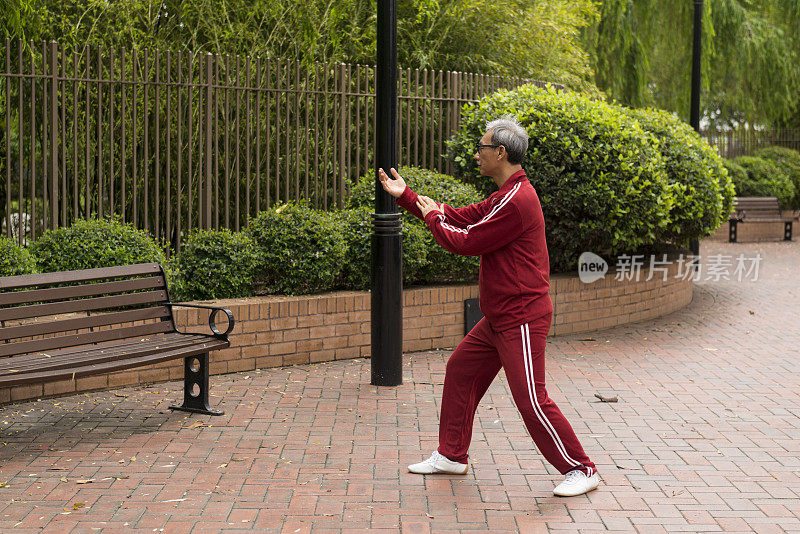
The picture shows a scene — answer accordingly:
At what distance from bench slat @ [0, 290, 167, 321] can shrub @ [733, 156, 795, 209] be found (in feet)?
59.1

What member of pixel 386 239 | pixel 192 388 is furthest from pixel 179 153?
pixel 192 388

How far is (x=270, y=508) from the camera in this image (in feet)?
15.8

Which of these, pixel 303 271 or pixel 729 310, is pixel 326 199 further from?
pixel 729 310

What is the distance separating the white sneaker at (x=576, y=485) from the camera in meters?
5.01

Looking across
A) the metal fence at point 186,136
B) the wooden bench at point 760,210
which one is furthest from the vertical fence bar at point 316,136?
the wooden bench at point 760,210

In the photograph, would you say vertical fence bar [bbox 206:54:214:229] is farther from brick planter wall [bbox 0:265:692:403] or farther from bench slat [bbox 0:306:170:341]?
bench slat [bbox 0:306:170:341]

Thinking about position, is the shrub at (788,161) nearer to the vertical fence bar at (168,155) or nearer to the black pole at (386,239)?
the vertical fence bar at (168,155)

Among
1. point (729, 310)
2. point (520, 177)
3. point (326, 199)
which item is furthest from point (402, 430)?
point (729, 310)

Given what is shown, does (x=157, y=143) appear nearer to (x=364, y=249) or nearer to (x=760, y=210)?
(x=364, y=249)

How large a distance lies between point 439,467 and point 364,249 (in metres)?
3.56

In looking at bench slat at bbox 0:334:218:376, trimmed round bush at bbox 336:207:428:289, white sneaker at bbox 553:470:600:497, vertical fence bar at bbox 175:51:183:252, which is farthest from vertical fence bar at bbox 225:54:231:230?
white sneaker at bbox 553:470:600:497

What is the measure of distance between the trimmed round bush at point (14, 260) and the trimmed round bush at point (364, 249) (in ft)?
8.65

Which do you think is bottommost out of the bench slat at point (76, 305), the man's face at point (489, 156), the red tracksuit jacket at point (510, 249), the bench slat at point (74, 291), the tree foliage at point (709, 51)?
the bench slat at point (76, 305)

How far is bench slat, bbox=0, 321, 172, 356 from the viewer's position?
5965 millimetres
